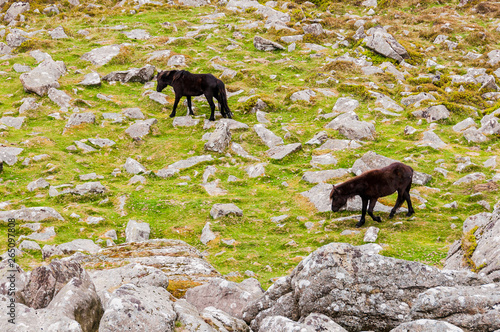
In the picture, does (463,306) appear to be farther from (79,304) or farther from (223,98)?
(223,98)

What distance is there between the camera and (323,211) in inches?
623

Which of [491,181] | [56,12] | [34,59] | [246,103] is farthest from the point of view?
[56,12]

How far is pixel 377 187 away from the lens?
15.0 metres

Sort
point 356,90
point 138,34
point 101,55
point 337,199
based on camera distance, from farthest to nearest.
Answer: point 138,34 → point 101,55 → point 356,90 → point 337,199

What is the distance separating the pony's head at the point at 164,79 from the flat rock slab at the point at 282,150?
7.83m

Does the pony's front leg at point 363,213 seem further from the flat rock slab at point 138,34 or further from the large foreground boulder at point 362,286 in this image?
the flat rock slab at point 138,34

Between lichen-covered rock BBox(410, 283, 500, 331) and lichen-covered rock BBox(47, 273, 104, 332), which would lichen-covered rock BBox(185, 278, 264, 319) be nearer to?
lichen-covered rock BBox(47, 273, 104, 332)

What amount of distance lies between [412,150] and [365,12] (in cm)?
2737

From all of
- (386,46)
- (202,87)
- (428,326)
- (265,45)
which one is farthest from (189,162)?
(386,46)

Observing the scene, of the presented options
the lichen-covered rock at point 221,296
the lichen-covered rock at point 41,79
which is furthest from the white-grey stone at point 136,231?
the lichen-covered rock at point 41,79

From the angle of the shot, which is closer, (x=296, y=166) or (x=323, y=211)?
(x=323, y=211)

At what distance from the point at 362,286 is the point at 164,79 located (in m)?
20.2

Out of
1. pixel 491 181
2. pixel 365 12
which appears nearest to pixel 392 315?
pixel 491 181

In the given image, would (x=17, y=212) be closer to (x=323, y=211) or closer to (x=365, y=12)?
(x=323, y=211)
